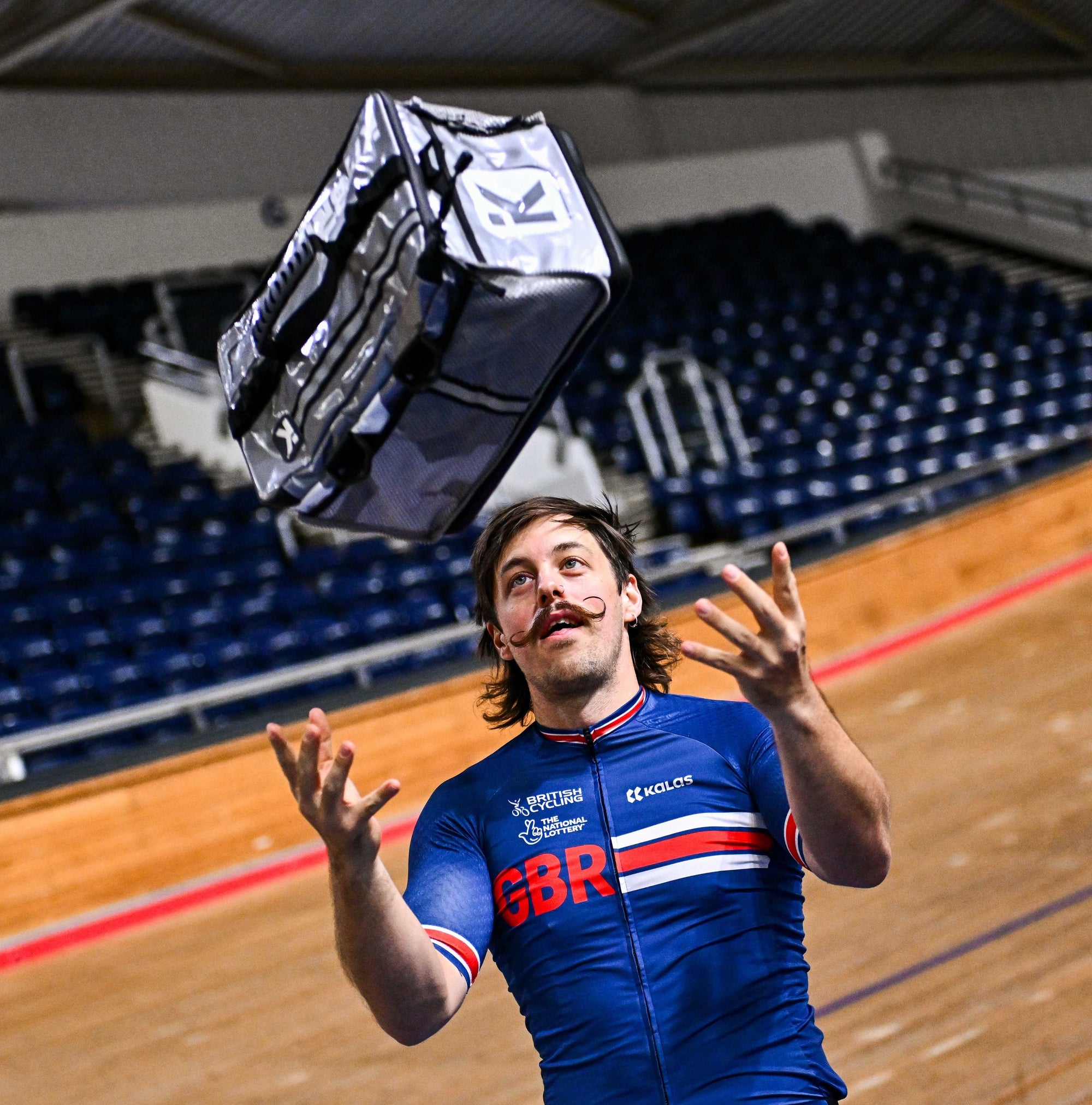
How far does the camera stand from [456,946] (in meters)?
1.66

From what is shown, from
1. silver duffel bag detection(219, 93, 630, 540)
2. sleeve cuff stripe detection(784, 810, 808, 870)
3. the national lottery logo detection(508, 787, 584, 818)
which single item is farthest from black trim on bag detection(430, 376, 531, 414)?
sleeve cuff stripe detection(784, 810, 808, 870)

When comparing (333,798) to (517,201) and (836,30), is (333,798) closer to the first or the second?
(517,201)

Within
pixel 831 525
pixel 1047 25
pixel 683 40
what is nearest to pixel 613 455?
→ pixel 831 525

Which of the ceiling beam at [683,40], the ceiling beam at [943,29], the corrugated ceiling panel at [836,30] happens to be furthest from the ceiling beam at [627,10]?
the ceiling beam at [943,29]

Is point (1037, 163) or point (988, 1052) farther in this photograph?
point (1037, 163)

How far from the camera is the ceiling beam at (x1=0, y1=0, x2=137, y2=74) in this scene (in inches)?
403

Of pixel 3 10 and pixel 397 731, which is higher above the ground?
pixel 3 10

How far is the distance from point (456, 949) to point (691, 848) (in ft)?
1.10

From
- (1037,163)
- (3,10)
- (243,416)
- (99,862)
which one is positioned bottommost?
(99,862)

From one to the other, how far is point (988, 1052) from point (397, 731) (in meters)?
4.11

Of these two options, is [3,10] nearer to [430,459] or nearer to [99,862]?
[99,862]

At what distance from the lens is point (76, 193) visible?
1218 cm

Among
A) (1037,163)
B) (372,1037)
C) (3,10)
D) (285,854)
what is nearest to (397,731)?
(285,854)

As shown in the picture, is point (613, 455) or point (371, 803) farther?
point (613, 455)
